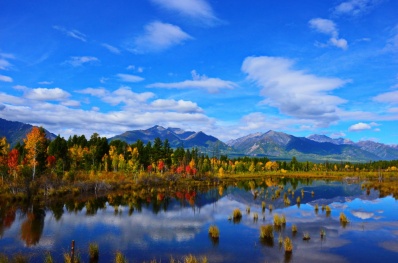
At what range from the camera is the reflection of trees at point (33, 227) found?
3097 centimetres

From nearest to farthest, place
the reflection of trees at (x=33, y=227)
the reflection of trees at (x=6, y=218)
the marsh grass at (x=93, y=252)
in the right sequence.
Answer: the marsh grass at (x=93, y=252)
the reflection of trees at (x=33, y=227)
the reflection of trees at (x=6, y=218)

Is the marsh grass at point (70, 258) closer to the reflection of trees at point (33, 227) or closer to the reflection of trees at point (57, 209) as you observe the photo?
the reflection of trees at point (33, 227)

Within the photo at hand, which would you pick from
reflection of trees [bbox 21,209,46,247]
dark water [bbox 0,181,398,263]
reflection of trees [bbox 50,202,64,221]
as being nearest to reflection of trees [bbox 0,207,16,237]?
dark water [bbox 0,181,398,263]

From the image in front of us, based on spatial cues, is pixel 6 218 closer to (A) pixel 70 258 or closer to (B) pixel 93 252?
(B) pixel 93 252

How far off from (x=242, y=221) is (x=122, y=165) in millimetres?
78433

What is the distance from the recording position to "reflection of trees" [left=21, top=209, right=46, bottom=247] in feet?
102

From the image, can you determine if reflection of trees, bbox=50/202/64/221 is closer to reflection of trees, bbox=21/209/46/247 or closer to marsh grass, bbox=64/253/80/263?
reflection of trees, bbox=21/209/46/247

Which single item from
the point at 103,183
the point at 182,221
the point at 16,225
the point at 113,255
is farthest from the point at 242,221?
the point at 103,183

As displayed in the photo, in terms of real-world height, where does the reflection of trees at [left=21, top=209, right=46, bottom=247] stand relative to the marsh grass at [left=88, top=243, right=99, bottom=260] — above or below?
below

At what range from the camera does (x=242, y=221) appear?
4262 cm

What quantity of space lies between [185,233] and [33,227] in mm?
18651

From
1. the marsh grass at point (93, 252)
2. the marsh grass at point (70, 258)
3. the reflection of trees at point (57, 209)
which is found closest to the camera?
the marsh grass at point (70, 258)

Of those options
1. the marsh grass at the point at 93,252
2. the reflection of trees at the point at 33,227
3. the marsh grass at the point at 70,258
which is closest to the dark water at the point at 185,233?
the reflection of trees at the point at 33,227

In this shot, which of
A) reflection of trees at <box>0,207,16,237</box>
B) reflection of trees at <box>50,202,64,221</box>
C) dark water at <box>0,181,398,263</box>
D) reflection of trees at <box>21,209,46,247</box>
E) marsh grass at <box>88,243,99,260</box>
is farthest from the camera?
reflection of trees at <box>50,202,64,221</box>
